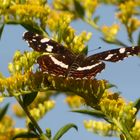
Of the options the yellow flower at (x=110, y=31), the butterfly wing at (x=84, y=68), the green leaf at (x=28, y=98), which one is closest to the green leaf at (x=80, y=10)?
the yellow flower at (x=110, y=31)

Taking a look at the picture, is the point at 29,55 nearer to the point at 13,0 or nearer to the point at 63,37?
the point at 63,37


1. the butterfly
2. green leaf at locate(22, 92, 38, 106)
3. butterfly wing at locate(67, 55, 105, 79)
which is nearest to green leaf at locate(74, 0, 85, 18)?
the butterfly

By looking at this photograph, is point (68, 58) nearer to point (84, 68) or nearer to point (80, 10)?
point (84, 68)

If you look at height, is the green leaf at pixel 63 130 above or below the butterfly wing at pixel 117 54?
below

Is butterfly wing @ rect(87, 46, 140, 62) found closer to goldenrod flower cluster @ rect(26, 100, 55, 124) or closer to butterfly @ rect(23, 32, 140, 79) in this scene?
butterfly @ rect(23, 32, 140, 79)

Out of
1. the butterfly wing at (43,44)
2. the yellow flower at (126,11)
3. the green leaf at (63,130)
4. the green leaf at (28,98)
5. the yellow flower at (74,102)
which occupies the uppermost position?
the butterfly wing at (43,44)

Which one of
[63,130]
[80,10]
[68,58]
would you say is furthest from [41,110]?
[63,130]

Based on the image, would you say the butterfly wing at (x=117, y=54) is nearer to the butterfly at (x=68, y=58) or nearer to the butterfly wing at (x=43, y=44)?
the butterfly at (x=68, y=58)
